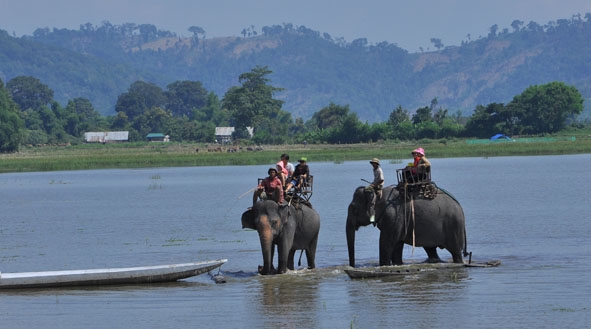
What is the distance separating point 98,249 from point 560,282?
14514 mm

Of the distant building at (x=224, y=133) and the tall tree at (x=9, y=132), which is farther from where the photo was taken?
the distant building at (x=224, y=133)

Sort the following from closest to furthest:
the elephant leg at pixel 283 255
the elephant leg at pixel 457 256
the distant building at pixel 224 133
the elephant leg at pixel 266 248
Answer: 1. the elephant leg at pixel 266 248
2. the elephant leg at pixel 283 255
3. the elephant leg at pixel 457 256
4. the distant building at pixel 224 133

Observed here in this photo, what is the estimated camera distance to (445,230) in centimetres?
2439

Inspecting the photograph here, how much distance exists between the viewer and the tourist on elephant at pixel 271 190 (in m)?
23.0

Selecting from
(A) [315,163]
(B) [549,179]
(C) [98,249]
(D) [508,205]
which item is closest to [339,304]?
(C) [98,249]

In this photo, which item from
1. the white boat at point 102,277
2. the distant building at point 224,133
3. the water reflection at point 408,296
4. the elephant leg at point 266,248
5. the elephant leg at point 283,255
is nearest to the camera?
the water reflection at point 408,296

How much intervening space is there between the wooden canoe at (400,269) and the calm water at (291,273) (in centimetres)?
20

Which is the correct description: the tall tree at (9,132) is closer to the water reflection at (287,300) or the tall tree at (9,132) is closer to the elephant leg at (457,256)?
the water reflection at (287,300)

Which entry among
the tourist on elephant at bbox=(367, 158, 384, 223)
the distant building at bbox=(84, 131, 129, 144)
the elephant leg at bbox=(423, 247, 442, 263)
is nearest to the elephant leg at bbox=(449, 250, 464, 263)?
the elephant leg at bbox=(423, 247, 442, 263)

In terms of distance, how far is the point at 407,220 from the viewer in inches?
942

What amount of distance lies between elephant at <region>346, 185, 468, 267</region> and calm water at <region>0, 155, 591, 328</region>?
809mm

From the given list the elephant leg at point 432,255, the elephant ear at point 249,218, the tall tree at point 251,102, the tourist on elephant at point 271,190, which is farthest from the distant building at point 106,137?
the tourist on elephant at point 271,190

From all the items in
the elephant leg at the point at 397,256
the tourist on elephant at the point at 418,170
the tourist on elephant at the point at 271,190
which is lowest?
the elephant leg at the point at 397,256

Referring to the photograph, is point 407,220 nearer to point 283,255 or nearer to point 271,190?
point 283,255
